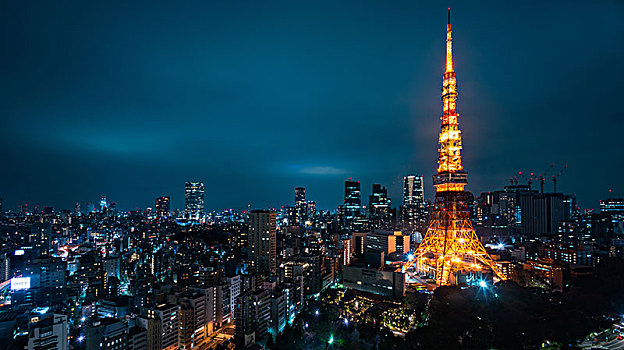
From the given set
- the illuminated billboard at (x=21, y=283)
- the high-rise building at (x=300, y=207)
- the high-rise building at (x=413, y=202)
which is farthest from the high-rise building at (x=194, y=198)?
the illuminated billboard at (x=21, y=283)

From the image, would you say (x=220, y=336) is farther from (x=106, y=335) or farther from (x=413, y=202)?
(x=413, y=202)

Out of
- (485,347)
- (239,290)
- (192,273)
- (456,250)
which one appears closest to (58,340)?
(239,290)

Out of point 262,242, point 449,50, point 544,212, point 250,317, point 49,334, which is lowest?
point 250,317

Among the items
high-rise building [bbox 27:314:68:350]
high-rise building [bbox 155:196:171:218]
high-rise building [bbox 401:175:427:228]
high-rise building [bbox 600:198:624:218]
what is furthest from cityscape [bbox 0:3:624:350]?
high-rise building [bbox 155:196:171:218]

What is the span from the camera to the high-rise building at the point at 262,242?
62.7 ft

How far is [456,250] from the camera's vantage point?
13.0m

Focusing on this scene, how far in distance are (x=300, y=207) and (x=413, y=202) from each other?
17.9m

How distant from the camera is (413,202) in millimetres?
46594

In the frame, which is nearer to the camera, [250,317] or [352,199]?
[250,317]

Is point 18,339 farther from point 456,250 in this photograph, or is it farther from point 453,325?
point 456,250

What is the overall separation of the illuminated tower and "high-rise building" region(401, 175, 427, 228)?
2403cm

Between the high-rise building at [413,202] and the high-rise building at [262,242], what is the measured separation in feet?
71.2

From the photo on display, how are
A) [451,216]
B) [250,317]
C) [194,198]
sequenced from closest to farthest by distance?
1. [250,317]
2. [451,216]
3. [194,198]

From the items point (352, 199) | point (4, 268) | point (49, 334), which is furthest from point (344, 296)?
point (352, 199)
